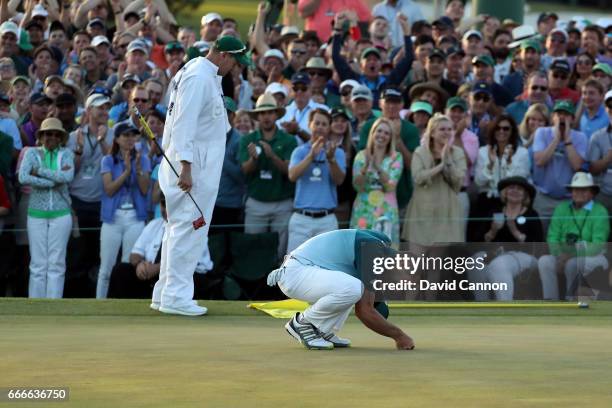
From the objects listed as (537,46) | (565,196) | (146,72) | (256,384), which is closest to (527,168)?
(565,196)

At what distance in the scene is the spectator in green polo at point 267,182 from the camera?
15.6 metres

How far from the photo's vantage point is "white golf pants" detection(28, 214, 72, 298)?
15117 mm

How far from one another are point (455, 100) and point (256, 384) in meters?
9.11

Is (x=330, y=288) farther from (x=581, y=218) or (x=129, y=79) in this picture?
(x=129, y=79)

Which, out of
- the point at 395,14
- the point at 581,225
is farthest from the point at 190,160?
the point at 395,14

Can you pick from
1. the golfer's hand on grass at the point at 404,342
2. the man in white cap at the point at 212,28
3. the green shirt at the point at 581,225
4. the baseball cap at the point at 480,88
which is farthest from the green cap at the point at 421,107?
the golfer's hand on grass at the point at 404,342

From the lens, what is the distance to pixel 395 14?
21109 mm

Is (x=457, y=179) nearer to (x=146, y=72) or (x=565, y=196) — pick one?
(x=565, y=196)

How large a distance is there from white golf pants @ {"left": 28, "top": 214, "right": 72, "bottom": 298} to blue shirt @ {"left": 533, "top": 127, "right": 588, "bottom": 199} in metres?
5.30

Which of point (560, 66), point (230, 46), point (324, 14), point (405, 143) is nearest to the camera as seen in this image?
point (230, 46)

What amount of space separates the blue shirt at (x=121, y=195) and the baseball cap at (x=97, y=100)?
2.51ft

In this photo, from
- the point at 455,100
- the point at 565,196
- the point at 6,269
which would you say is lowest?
the point at 6,269

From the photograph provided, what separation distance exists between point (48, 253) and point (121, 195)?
1008 mm

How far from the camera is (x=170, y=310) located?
38.5 ft
